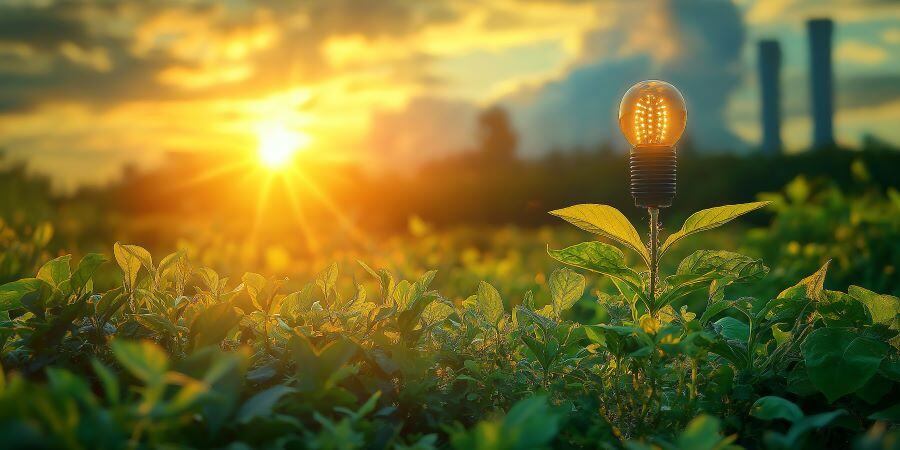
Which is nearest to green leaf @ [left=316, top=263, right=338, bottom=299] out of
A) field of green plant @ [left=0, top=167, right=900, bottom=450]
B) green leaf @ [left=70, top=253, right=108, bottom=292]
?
field of green plant @ [left=0, top=167, right=900, bottom=450]

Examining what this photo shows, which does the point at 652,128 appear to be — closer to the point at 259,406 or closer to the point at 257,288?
the point at 257,288

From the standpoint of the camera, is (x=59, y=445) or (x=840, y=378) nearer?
(x=59, y=445)

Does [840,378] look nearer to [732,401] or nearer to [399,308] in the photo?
[732,401]

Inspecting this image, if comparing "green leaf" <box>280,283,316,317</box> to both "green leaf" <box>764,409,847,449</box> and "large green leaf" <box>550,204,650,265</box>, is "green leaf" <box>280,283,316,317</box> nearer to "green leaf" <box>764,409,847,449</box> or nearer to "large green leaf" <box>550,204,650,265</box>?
"large green leaf" <box>550,204,650,265</box>

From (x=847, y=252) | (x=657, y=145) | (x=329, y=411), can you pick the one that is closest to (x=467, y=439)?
(x=329, y=411)

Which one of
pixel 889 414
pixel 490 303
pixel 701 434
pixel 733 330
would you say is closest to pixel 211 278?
pixel 490 303

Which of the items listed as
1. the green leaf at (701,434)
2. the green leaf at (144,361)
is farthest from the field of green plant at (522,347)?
the green leaf at (144,361)
